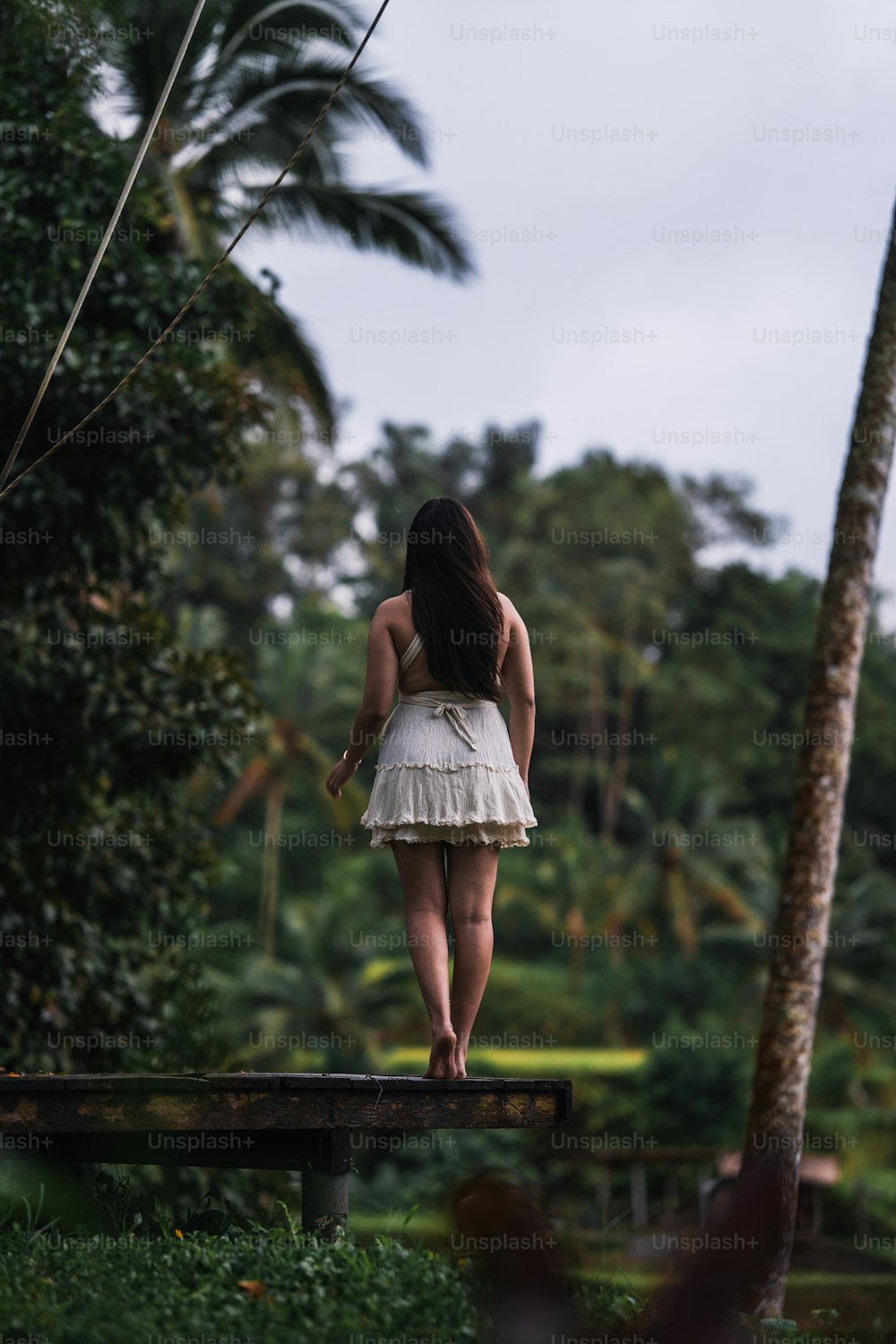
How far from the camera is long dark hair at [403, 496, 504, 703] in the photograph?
4582 millimetres

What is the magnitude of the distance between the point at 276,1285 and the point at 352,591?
40054 millimetres

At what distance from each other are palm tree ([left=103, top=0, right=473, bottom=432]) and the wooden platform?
780 cm

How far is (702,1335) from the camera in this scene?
2.08 meters

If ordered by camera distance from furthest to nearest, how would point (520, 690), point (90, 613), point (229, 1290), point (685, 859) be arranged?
point (685, 859) → point (90, 613) → point (520, 690) → point (229, 1290)

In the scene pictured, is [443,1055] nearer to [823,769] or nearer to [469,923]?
[469,923]

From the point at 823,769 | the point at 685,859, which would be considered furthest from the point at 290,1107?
the point at 685,859

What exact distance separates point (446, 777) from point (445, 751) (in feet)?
0.28

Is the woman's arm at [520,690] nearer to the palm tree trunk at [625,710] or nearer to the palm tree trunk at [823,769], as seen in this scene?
the palm tree trunk at [823,769]

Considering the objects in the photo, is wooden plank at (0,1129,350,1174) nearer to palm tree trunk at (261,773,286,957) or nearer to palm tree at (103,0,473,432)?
palm tree at (103,0,473,432)

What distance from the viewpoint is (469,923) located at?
14.8 feet

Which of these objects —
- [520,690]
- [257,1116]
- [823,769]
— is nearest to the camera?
[257,1116]

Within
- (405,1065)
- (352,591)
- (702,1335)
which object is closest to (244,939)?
(405,1065)

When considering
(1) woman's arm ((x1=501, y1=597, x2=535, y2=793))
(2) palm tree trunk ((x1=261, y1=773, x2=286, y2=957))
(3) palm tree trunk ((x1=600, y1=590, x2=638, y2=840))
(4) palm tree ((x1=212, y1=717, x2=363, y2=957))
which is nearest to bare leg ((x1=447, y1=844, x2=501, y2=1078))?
(1) woman's arm ((x1=501, y1=597, x2=535, y2=793))

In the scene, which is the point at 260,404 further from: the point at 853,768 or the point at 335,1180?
the point at 853,768
